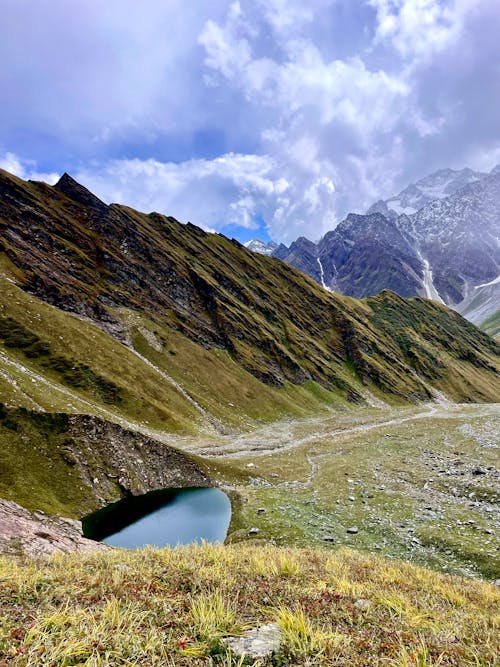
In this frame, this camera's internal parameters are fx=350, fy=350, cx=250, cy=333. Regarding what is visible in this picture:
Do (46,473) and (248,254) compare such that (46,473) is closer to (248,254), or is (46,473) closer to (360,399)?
(360,399)

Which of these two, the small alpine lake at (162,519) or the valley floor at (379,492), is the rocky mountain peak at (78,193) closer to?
the valley floor at (379,492)

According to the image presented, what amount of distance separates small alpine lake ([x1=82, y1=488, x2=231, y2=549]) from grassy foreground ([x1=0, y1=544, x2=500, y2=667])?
2043cm

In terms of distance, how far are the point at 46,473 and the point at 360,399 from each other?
121549 millimetres

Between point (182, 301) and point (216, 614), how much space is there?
12373cm

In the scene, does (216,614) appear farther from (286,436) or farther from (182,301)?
(182,301)

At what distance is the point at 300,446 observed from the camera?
2699 inches

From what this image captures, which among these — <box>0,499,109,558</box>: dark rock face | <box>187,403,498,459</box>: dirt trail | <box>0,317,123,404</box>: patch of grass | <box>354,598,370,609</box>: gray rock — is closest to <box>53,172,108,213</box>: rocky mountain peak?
<box>0,317,123,404</box>: patch of grass

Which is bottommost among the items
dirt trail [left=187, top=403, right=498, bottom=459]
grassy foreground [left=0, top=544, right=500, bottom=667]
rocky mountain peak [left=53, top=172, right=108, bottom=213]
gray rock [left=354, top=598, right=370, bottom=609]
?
dirt trail [left=187, top=403, right=498, bottom=459]

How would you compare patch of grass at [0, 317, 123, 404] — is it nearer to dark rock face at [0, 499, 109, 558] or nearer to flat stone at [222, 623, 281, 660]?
dark rock face at [0, 499, 109, 558]

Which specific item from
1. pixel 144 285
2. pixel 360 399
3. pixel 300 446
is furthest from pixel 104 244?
pixel 360 399

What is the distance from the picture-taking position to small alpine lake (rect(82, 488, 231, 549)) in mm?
31250

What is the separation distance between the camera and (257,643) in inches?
258

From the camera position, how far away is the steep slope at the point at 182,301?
93625 millimetres

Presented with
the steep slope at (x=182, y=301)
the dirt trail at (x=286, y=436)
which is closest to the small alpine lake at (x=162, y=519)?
the dirt trail at (x=286, y=436)
